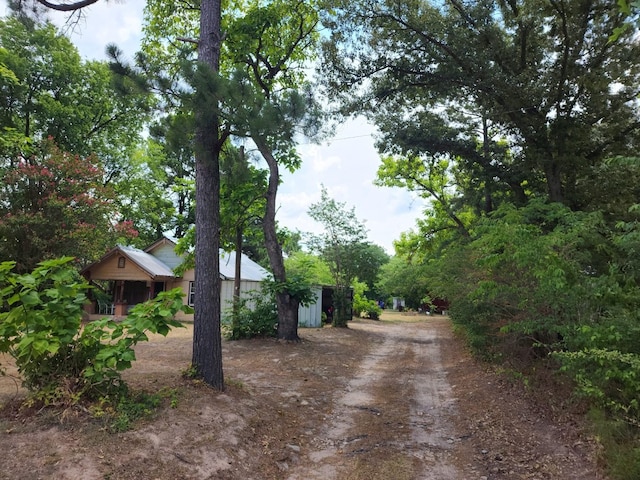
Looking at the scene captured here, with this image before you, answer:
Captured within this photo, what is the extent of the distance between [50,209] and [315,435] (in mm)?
13208

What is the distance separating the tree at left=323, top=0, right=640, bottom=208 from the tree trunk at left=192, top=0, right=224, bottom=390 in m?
5.99

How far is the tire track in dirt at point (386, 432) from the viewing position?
412 centimetres

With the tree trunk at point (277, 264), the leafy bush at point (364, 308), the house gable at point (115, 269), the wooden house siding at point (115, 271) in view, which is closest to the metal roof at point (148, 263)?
the house gable at point (115, 269)

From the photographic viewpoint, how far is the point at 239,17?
12539mm

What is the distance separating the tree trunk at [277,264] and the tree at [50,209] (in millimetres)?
6785

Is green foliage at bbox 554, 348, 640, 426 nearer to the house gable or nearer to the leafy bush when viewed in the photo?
the house gable

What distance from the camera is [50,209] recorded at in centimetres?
1429

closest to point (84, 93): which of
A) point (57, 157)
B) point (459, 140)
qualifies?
point (57, 157)

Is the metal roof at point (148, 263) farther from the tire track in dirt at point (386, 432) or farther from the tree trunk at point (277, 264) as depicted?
the tire track in dirt at point (386, 432)

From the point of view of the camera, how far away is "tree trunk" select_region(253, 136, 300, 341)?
12445 mm

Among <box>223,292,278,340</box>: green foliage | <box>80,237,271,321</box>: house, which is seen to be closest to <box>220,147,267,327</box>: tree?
<box>223,292,278,340</box>: green foliage

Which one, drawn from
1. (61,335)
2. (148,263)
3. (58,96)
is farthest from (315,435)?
(58,96)

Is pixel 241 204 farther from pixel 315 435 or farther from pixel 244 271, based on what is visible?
pixel 244 271

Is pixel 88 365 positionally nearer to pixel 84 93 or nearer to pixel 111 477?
pixel 111 477
